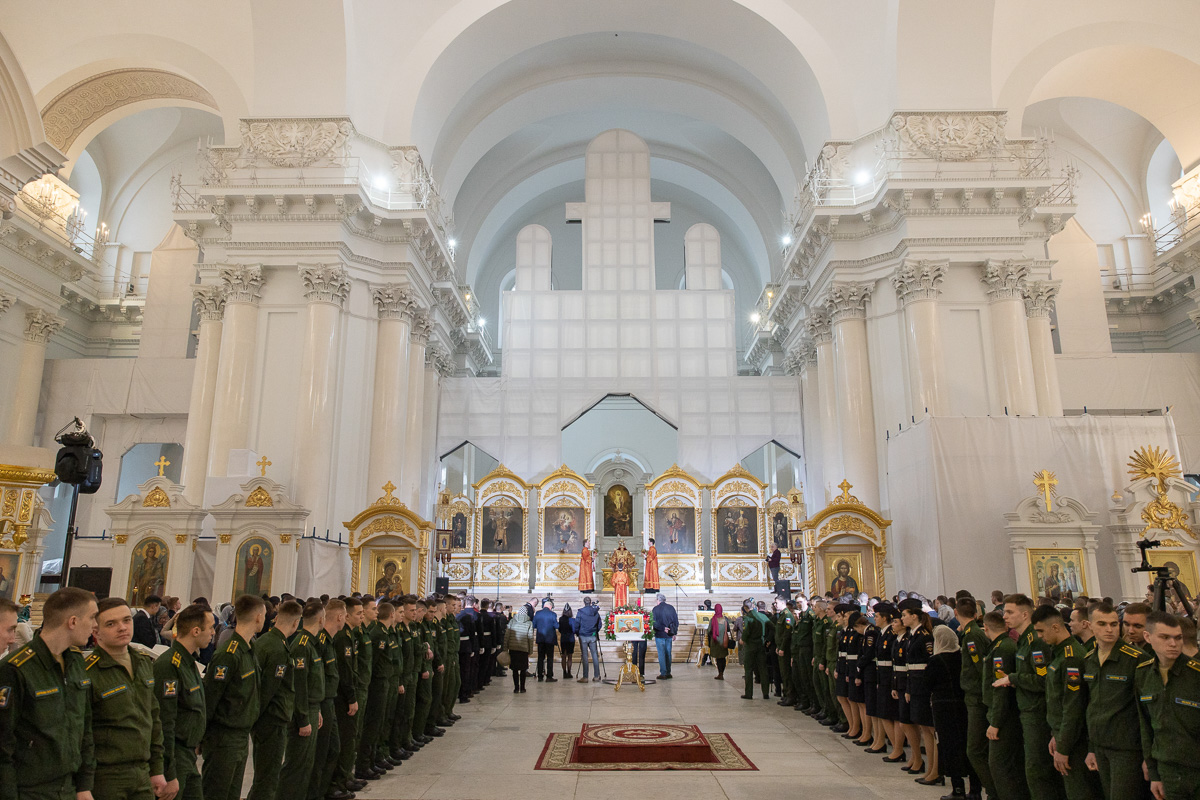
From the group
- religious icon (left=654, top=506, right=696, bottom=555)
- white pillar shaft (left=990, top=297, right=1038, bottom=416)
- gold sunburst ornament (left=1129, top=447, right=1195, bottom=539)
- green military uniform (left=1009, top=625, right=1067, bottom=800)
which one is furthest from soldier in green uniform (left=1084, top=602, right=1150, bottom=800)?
religious icon (left=654, top=506, right=696, bottom=555)

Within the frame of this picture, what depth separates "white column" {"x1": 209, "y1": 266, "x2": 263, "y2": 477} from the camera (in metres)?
18.1

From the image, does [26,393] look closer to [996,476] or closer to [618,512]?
[618,512]

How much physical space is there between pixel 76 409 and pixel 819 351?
21062 millimetres

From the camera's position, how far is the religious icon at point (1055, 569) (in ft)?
46.1

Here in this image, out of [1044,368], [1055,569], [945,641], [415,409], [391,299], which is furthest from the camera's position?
[415,409]

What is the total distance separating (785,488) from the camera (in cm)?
2909

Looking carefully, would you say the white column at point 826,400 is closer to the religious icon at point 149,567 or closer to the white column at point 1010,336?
the white column at point 1010,336

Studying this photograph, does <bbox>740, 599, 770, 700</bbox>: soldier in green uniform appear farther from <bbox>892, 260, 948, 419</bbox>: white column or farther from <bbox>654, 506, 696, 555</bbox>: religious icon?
<bbox>654, 506, 696, 555</bbox>: religious icon

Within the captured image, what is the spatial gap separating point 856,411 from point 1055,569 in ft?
20.9

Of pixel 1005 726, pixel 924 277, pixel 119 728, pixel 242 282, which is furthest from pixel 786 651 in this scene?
pixel 242 282

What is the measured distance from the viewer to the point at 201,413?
19438 mm

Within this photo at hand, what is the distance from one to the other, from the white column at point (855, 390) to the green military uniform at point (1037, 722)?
45.3ft

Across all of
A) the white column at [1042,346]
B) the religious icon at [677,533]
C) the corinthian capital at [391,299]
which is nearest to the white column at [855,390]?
the white column at [1042,346]

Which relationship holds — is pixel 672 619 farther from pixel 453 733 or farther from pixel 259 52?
pixel 259 52
